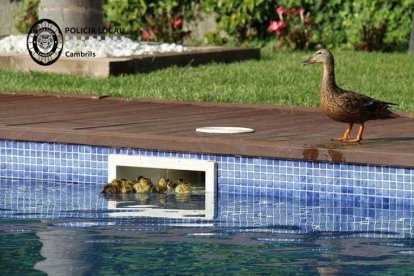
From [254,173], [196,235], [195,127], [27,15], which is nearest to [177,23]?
[27,15]

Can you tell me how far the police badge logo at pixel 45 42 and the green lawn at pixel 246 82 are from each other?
0.52 meters

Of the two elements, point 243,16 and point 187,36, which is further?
point 187,36

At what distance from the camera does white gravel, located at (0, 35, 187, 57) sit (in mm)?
15664

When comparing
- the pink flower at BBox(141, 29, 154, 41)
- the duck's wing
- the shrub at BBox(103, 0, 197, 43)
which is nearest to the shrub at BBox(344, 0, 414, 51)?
the shrub at BBox(103, 0, 197, 43)

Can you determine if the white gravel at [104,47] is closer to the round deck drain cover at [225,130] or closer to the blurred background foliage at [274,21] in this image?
the blurred background foliage at [274,21]

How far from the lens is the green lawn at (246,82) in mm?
13188

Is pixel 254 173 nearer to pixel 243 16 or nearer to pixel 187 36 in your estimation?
pixel 243 16

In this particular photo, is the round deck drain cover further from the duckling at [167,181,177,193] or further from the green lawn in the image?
the green lawn

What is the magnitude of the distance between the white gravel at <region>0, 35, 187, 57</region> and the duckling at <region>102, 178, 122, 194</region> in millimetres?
5834

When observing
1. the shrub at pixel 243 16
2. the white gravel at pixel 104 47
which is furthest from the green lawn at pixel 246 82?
the shrub at pixel 243 16

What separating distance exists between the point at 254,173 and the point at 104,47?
6512 mm

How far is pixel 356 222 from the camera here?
8820 millimetres

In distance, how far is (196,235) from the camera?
8.31 m

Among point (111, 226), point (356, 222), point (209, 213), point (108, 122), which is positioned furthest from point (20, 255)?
point (108, 122)
